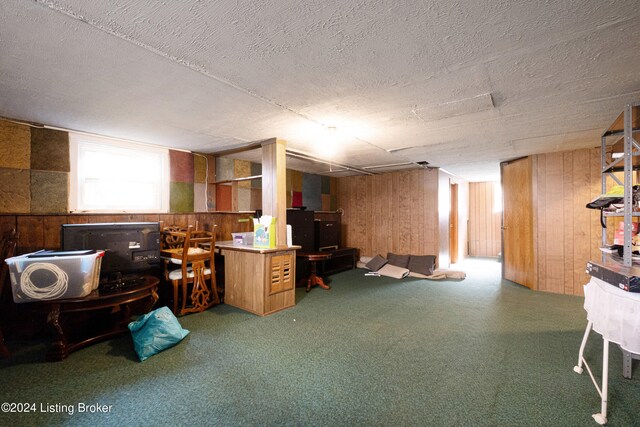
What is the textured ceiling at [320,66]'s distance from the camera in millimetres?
1433

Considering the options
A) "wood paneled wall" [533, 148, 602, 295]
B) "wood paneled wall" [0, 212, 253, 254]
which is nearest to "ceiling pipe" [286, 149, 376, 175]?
"wood paneled wall" [0, 212, 253, 254]

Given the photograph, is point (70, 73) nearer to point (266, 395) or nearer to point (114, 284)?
point (114, 284)

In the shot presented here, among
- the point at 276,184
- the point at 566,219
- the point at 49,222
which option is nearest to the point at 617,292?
the point at 276,184

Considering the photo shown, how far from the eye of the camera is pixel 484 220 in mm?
8320

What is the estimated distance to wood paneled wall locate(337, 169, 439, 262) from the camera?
610cm

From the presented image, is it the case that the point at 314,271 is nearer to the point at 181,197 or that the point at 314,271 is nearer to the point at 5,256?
the point at 181,197

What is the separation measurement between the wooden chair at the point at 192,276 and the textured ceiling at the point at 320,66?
4.66ft

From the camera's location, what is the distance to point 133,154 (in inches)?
154

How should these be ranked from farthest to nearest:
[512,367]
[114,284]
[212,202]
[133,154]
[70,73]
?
1. [212,202]
2. [133,154]
3. [114,284]
4. [512,367]
5. [70,73]

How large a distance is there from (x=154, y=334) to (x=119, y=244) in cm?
130

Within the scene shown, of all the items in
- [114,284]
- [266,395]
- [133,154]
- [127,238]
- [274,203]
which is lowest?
[266,395]

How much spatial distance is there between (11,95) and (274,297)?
3.14m

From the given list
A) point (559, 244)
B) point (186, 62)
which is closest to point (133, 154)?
point (186, 62)

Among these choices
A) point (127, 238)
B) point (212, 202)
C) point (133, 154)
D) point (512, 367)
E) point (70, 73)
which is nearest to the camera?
point (70, 73)
